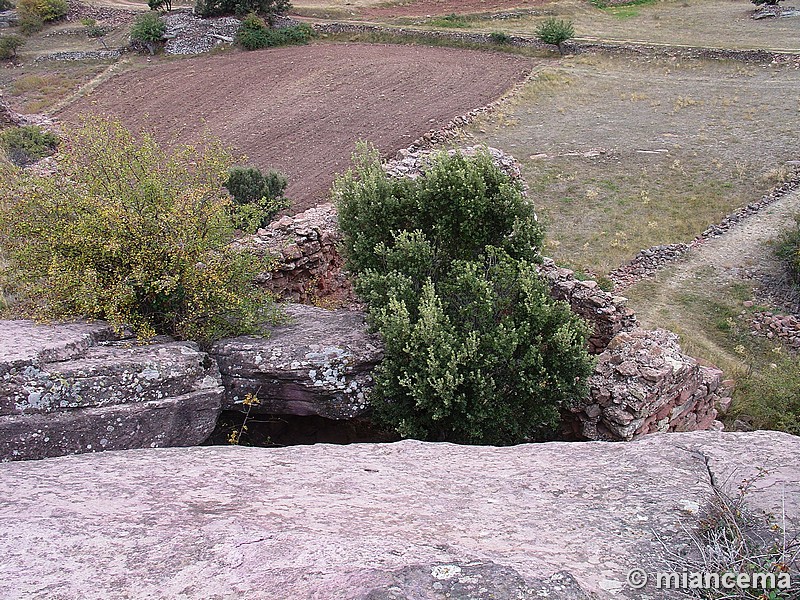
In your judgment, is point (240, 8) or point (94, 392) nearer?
point (94, 392)

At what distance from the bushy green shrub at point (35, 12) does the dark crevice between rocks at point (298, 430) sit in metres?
59.0

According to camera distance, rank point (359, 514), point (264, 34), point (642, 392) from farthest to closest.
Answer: point (264, 34), point (642, 392), point (359, 514)

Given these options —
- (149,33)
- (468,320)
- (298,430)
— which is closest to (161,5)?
(149,33)

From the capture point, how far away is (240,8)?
52.3 meters

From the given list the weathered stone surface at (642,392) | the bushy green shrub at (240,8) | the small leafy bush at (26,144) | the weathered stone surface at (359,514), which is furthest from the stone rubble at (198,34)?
the weathered stone surface at (359,514)

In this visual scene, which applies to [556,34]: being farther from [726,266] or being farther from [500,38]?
[726,266]

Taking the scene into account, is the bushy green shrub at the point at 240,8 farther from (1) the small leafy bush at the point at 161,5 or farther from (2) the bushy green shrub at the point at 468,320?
(2) the bushy green shrub at the point at 468,320

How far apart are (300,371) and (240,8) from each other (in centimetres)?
4955

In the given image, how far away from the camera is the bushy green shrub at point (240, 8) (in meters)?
52.3

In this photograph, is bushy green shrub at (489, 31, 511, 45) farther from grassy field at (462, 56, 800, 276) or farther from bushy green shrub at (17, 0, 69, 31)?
bushy green shrub at (17, 0, 69, 31)

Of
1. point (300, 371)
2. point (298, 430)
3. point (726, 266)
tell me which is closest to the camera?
point (300, 371)

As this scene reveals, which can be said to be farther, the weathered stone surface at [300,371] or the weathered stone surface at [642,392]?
the weathered stone surface at [642,392]

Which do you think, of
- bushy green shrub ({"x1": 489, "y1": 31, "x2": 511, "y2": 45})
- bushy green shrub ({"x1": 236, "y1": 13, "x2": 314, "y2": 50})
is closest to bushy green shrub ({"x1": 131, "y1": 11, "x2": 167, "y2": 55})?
bushy green shrub ({"x1": 236, "y1": 13, "x2": 314, "y2": 50})

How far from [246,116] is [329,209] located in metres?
21.2
